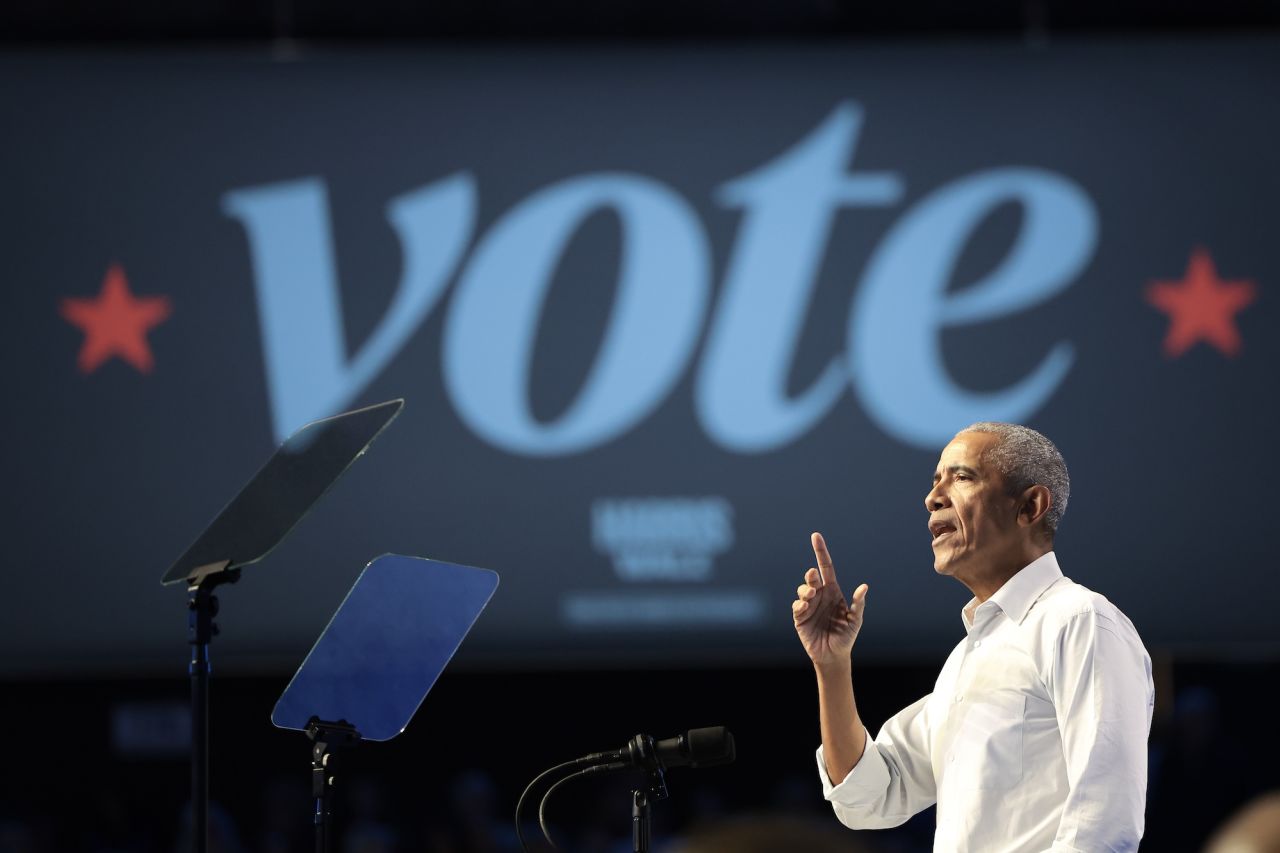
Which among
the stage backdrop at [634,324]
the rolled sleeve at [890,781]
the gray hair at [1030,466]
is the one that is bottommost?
the rolled sleeve at [890,781]

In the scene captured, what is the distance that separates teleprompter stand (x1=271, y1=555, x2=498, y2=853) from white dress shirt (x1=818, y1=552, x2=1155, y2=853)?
2.31 ft

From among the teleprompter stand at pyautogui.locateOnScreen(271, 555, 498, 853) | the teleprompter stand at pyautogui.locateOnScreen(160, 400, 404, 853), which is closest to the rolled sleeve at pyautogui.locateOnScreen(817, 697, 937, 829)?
the teleprompter stand at pyautogui.locateOnScreen(271, 555, 498, 853)

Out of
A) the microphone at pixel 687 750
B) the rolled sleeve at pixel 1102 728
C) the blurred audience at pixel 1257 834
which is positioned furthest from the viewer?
the microphone at pixel 687 750

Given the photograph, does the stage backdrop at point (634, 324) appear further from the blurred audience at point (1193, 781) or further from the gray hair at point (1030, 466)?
the gray hair at point (1030, 466)

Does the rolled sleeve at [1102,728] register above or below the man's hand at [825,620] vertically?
below

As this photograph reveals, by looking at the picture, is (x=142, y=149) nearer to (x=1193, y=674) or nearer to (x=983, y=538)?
(x=983, y=538)

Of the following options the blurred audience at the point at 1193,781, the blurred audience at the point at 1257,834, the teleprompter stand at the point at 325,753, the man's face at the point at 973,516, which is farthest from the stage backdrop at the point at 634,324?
the blurred audience at the point at 1257,834

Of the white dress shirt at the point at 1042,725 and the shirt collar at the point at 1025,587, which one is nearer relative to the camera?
the white dress shirt at the point at 1042,725

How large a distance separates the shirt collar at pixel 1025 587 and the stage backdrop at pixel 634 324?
1.96 meters

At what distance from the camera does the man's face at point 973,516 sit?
7.70ft

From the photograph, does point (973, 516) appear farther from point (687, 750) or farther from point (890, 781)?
point (687, 750)

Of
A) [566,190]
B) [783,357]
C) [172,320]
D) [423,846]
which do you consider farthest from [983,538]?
[423,846]

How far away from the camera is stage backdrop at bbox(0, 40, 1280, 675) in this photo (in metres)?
4.30

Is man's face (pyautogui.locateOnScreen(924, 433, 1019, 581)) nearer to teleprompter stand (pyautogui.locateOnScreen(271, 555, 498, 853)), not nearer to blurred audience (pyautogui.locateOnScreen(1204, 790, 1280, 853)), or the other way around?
teleprompter stand (pyautogui.locateOnScreen(271, 555, 498, 853))
